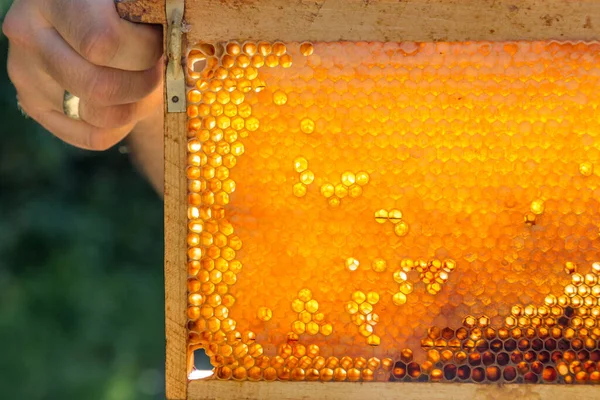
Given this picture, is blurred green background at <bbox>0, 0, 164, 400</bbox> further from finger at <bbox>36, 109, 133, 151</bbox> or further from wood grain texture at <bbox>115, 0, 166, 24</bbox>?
wood grain texture at <bbox>115, 0, 166, 24</bbox>

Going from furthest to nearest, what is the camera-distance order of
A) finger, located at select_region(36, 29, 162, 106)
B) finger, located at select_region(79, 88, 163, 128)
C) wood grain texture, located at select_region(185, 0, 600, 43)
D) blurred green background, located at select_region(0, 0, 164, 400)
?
blurred green background, located at select_region(0, 0, 164, 400), finger, located at select_region(79, 88, 163, 128), finger, located at select_region(36, 29, 162, 106), wood grain texture, located at select_region(185, 0, 600, 43)

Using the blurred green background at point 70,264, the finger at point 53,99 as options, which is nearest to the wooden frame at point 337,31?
the finger at point 53,99

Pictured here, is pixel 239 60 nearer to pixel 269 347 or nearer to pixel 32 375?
pixel 269 347

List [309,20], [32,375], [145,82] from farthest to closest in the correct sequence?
1. [32,375]
2. [145,82]
3. [309,20]

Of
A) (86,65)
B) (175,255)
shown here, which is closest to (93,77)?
(86,65)

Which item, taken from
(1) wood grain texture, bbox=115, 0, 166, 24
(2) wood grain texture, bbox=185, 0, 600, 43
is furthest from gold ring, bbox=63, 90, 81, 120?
(2) wood grain texture, bbox=185, 0, 600, 43

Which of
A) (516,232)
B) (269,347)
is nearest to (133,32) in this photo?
(269,347)
